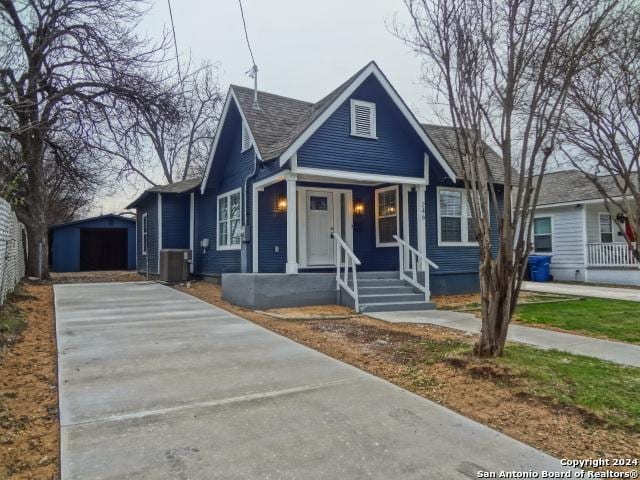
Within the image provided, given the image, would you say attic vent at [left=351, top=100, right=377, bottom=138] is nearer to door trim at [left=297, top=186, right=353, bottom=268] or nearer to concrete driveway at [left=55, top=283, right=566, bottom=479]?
door trim at [left=297, top=186, right=353, bottom=268]

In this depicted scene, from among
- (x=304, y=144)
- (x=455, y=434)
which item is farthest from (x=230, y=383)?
(x=304, y=144)

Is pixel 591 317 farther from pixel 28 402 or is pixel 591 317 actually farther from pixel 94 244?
pixel 94 244

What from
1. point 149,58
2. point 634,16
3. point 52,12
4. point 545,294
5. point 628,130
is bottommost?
point 545,294

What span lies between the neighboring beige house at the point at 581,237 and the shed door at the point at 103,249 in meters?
22.1

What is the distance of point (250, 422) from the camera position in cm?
313

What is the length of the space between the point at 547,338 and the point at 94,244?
83.8 feet

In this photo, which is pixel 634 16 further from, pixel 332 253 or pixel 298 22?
pixel 332 253

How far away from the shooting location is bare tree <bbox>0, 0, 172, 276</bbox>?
1177 centimetres

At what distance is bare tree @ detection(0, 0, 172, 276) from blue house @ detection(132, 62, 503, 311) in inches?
111

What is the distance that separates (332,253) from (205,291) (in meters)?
3.61

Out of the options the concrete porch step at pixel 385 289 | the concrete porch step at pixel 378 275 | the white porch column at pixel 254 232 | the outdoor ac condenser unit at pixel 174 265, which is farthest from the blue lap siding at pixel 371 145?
the outdoor ac condenser unit at pixel 174 265

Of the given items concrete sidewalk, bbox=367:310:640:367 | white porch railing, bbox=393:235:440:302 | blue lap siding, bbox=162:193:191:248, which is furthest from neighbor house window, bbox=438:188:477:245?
blue lap siding, bbox=162:193:191:248

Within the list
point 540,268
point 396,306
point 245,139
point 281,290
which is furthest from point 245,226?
point 540,268

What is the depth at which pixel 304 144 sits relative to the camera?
31.5 feet
